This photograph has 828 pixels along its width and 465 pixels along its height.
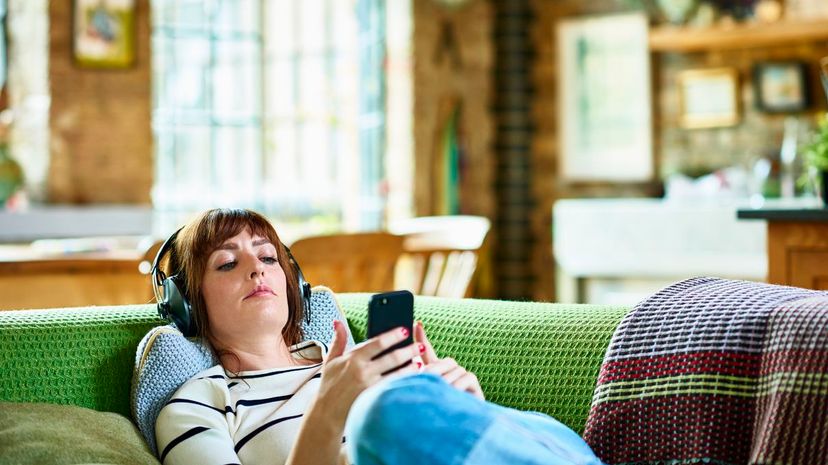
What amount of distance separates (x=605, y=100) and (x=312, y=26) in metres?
2.13

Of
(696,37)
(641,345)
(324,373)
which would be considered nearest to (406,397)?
(324,373)

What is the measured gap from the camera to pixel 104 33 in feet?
19.8

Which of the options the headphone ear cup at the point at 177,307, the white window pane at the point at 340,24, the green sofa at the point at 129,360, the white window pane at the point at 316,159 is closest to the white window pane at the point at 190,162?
the white window pane at the point at 316,159

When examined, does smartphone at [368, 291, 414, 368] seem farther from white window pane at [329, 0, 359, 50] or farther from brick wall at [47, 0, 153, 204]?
white window pane at [329, 0, 359, 50]

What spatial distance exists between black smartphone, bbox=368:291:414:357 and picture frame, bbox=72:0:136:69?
5.02m

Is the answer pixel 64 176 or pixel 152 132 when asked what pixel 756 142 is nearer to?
pixel 152 132

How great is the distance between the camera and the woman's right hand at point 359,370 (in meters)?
1.39

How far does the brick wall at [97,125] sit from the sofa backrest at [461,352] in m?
4.30

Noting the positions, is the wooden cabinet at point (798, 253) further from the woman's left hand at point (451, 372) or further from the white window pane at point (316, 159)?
the white window pane at point (316, 159)

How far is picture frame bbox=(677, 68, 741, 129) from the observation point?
5781 millimetres

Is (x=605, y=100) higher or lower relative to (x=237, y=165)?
higher

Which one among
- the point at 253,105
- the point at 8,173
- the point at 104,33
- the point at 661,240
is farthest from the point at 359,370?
the point at 253,105

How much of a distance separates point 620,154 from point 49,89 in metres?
3.31

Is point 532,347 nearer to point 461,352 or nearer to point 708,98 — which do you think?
point 461,352
